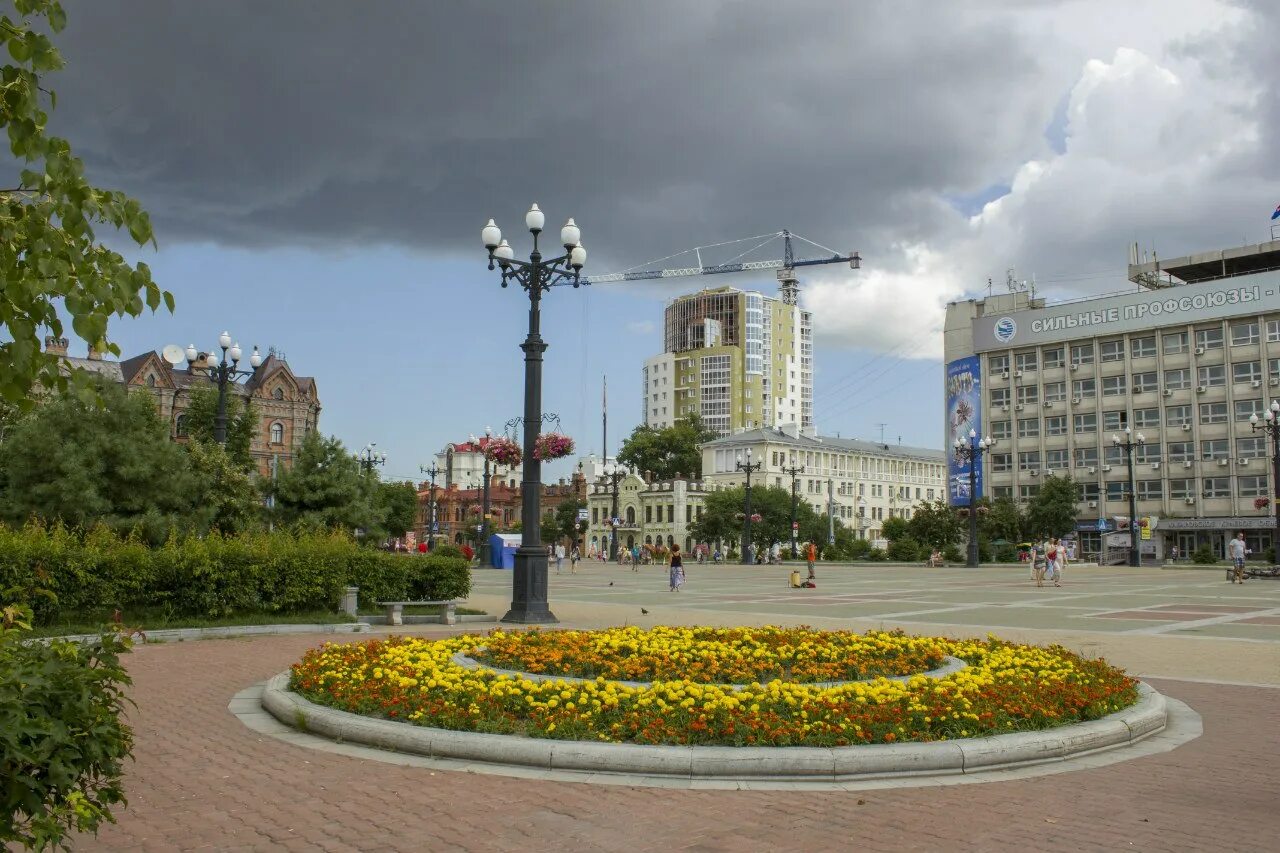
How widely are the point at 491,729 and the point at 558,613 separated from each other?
1425 cm

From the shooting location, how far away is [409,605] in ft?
64.7

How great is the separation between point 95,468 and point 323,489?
8070 millimetres

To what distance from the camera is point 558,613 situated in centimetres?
2197

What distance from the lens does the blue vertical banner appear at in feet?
297

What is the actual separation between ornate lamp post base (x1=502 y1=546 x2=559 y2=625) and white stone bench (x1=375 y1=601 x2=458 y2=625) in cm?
147

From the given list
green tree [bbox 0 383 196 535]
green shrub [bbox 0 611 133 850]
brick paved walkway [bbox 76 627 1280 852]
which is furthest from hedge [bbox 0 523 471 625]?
green tree [bbox 0 383 196 535]

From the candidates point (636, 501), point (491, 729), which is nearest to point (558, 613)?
point (491, 729)

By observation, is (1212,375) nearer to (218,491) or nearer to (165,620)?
(218,491)

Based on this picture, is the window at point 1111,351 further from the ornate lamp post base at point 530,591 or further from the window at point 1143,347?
the ornate lamp post base at point 530,591

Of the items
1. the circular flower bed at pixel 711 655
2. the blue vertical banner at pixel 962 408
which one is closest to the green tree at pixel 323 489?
the circular flower bed at pixel 711 655

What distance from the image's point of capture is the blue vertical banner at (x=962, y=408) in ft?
297

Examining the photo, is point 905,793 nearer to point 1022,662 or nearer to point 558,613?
point 1022,662

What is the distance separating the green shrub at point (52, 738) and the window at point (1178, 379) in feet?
284

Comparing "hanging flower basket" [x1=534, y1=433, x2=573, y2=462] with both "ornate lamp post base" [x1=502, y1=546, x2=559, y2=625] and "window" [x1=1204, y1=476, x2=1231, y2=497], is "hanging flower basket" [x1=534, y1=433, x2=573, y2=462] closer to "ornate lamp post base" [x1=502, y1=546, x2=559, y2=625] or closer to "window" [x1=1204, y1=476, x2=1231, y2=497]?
"ornate lamp post base" [x1=502, y1=546, x2=559, y2=625]
